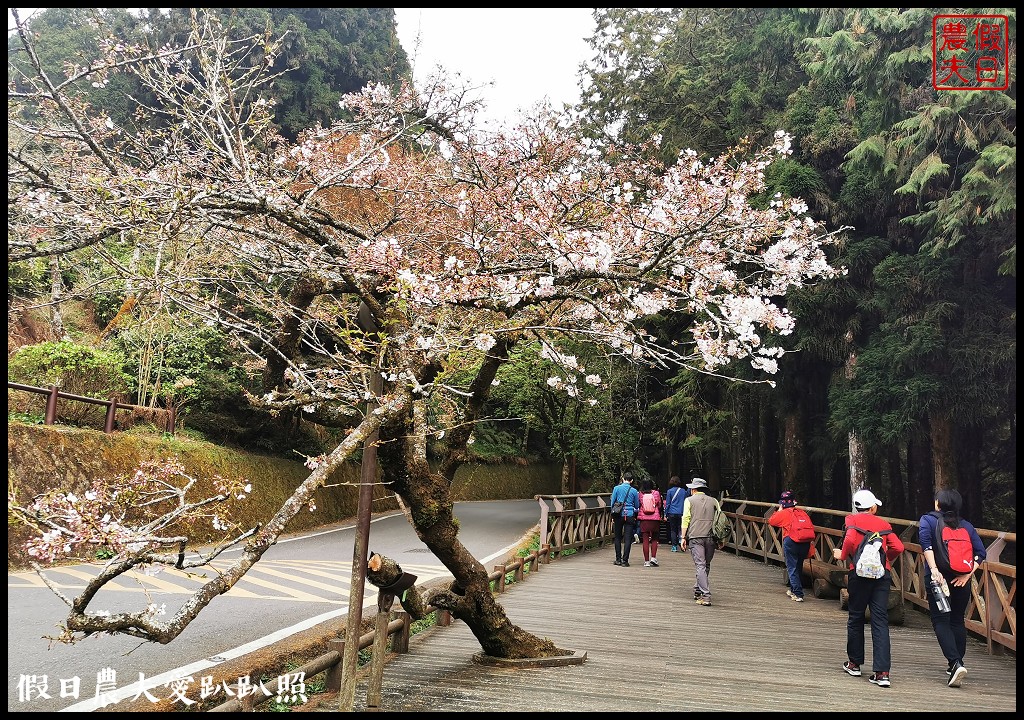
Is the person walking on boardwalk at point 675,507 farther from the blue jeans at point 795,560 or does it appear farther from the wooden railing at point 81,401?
the wooden railing at point 81,401

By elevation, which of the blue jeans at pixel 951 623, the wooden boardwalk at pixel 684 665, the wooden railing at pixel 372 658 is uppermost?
the blue jeans at pixel 951 623

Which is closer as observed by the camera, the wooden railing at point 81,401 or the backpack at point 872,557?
the backpack at point 872,557

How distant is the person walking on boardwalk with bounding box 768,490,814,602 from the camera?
8.60 m

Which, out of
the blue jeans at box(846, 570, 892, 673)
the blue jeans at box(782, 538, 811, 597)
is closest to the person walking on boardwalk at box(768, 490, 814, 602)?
the blue jeans at box(782, 538, 811, 597)

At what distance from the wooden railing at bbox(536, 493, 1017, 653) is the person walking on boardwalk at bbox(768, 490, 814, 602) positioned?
13.7 inches

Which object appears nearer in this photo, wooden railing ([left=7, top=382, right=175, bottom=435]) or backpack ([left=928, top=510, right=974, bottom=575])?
backpack ([left=928, top=510, right=974, bottom=575])

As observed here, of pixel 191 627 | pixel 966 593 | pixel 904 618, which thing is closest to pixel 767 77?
pixel 904 618

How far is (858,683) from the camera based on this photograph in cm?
495

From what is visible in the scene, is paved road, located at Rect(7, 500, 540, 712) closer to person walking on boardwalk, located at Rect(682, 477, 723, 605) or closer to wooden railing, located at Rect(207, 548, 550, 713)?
wooden railing, located at Rect(207, 548, 550, 713)

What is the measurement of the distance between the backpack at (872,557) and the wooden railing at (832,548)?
76 cm

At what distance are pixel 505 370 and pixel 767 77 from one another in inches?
392

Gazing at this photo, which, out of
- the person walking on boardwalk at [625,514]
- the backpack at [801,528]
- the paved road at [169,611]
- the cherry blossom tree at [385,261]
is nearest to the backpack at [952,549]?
the cherry blossom tree at [385,261]

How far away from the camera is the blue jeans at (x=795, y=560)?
8742mm

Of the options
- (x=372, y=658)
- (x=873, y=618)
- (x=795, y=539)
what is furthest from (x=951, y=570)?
(x=372, y=658)
